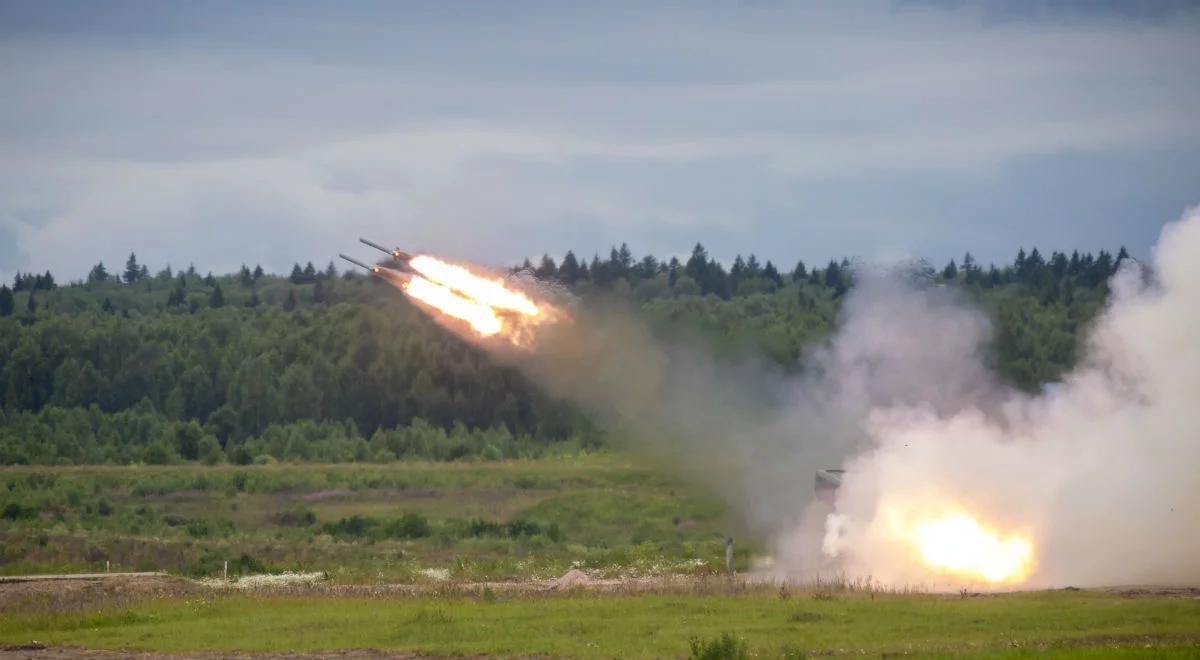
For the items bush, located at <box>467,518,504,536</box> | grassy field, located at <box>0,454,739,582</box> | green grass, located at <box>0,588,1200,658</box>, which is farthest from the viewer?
bush, located at <box>467,518,504,536</box>

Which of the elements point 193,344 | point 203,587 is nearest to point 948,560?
point 203,587

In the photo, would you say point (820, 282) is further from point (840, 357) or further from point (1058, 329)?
point (840, 357)

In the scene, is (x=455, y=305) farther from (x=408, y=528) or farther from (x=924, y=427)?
(x=408, y=528)

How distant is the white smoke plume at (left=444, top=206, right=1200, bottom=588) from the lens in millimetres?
44031

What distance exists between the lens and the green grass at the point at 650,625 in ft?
109

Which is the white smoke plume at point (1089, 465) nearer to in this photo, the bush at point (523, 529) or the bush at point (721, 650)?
the bush at point (721, 650)

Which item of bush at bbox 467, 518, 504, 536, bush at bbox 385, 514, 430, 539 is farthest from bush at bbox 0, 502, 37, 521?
bush at bbox 467, 518, 504, 536

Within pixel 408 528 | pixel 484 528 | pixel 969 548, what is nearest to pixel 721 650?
pixel 969 548

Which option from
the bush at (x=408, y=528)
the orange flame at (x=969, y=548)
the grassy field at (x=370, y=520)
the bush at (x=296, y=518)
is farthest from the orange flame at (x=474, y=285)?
the bush at (x=296, y=518)

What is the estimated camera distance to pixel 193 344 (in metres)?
116

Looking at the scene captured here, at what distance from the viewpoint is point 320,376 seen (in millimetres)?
106250

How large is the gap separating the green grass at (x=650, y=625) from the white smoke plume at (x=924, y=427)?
5.07 m

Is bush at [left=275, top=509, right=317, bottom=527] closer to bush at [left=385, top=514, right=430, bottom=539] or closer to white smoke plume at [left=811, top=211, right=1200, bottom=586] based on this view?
bush at [left=385, top=514, right=430, bottom=539]

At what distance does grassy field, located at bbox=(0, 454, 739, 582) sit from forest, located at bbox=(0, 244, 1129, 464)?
10.8 ft
